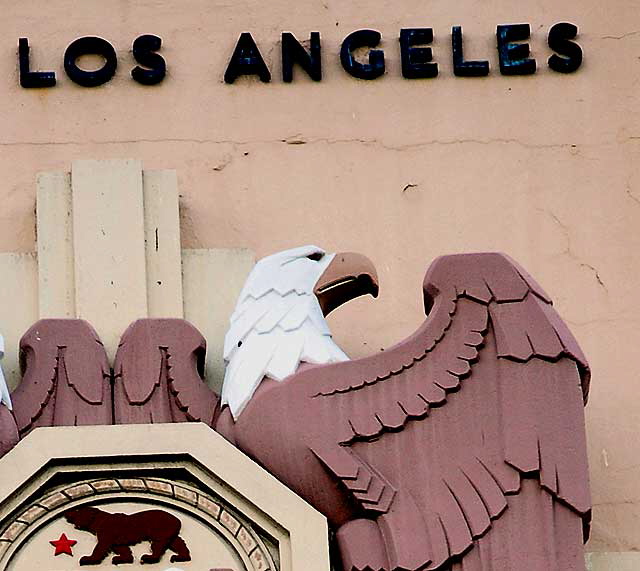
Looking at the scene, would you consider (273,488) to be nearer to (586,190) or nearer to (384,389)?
(384,389)

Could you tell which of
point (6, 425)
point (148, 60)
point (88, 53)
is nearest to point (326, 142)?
point (148, 60)

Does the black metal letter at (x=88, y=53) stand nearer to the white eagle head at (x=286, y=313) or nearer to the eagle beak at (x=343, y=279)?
the white eagle head at (x=286, y=313)

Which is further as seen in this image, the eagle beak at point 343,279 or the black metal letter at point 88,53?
the black metal letter at point 88,53

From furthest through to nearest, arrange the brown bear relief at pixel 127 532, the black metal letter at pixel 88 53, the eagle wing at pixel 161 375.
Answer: the black metal letter at pixel 88 53 → the eagle wing at pixel 161 375 → the brown bear relief at pixel 127 532

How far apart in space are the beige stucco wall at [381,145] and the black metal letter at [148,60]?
0.04 meters

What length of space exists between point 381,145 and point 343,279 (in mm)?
1107

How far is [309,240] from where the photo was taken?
884 centimetres

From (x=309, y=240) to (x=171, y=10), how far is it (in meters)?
0.99

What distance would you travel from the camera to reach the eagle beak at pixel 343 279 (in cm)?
803

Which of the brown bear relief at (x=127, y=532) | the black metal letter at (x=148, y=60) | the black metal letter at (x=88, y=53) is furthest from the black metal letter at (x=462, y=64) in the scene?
the brown bear relief at (x=127, y=532)

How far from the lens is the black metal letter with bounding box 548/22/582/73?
9219 millimetres

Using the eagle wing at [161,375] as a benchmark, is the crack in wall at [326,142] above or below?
above

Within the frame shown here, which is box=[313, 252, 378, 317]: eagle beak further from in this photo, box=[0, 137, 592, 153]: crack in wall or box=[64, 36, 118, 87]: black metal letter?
box=[64, 36, 118, 87]: black metal letter

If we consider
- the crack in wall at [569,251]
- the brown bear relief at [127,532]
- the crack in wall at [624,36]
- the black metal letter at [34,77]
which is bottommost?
the brown bear relief at [127,532]
